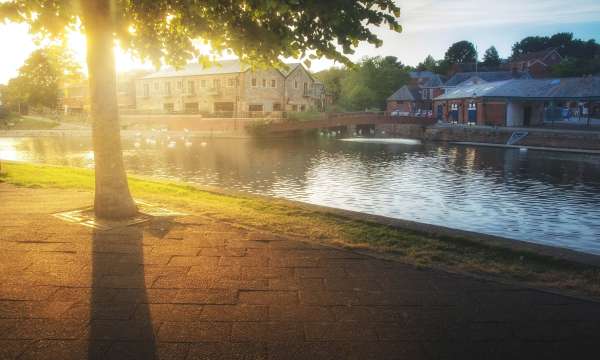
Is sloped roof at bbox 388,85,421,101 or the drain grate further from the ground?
sloped roof at bbox 388,85,421,101

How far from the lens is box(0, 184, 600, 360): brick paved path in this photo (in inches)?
146

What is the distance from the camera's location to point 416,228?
7855 mm

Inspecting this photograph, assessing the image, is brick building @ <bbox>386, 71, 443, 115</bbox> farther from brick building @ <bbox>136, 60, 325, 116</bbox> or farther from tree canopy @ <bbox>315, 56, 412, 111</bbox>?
brick building @ <bbox>136, 60, 325, 116</bbox>

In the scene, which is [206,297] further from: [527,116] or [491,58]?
[491,58]

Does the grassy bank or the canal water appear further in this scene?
the canal water

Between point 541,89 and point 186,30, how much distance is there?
47.6 m

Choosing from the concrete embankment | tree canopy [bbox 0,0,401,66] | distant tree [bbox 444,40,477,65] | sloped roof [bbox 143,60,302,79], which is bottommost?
the concrete embankment

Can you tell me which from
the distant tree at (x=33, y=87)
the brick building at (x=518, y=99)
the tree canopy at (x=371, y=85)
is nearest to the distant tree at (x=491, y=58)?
the tree canopy at (x=371, y=85)

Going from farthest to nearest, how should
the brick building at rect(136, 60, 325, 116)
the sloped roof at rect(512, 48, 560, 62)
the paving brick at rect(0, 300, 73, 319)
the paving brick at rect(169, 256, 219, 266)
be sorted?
the sloped roof at rect(512, 48, 560, 62), the brick building at rect(136, 60, 325, 116), the paving brick at rect(169, 256, 219, 266), the paving brick at rect(0, 300, 73, 319)

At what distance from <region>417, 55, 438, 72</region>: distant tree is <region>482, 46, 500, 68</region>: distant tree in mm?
12926

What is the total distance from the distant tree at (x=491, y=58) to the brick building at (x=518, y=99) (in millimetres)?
60778

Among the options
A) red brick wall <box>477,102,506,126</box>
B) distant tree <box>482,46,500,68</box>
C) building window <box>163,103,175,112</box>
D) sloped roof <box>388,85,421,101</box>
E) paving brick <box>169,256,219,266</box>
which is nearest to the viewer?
paving brick <box>169,256,219,266</box>

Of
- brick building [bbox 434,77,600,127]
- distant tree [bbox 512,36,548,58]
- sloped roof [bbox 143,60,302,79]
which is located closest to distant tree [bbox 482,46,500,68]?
distant tree [bbox 512,36,548,58]

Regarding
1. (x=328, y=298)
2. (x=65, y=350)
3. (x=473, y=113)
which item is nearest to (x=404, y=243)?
(x=328, y=298)
